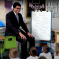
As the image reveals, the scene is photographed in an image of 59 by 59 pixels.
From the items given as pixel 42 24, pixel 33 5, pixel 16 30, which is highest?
pixel 33 5

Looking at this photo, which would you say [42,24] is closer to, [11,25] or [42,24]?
[42,24]

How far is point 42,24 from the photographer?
3.75 m

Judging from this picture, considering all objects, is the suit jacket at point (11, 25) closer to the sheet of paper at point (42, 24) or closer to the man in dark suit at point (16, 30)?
the man in dark suit at point (16, 30)

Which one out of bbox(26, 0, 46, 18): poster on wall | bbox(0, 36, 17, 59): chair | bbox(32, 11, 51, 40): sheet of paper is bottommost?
bbox(0, 36, 17, 59): chair

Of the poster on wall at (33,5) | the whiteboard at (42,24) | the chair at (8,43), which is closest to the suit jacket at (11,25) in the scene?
the chair at (8,43)

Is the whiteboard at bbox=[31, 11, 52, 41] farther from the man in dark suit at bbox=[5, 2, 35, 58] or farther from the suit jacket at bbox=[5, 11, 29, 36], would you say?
the suit jacket at bbox=[5, 11, 29, 36]

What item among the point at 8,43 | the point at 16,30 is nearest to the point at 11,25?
the point at 16,30

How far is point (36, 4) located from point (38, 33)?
1.21m

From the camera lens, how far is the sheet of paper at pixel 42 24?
12.2ft

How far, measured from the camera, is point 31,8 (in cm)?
417

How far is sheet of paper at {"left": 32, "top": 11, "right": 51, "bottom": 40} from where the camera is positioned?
3.72 metres

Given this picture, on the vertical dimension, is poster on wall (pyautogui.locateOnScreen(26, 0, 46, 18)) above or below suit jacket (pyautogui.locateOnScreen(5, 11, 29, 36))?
above

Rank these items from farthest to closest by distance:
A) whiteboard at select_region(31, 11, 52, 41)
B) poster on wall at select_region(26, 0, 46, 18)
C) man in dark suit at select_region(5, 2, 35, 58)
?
poster on wall at select_region(26, 0, 46, 18) → whiteboard at select_region(31, 11, 52, 41) → man in dark suit at select_region(5, 2, 35, 58)

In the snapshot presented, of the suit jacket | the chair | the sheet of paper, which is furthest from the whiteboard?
the chair
